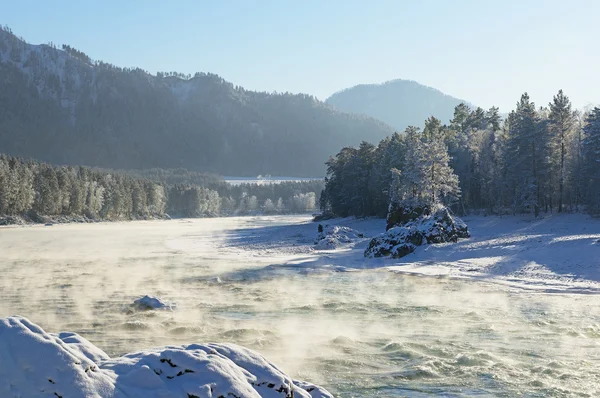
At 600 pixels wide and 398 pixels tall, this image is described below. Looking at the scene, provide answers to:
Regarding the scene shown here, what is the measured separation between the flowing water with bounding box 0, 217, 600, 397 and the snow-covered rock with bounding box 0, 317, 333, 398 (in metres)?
5.13

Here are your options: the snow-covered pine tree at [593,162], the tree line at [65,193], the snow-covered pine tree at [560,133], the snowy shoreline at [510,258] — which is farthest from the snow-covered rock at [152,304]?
the tree line at [65,193]

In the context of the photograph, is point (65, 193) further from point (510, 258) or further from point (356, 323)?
point (356, 323)

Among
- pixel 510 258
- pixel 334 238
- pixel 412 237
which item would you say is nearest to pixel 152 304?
pixel 510 258

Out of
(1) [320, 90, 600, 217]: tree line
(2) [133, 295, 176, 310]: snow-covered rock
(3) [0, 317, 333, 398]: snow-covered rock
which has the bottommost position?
(2) [133, 295, 176, 310]: snow-covered rock

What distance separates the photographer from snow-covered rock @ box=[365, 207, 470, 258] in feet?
150

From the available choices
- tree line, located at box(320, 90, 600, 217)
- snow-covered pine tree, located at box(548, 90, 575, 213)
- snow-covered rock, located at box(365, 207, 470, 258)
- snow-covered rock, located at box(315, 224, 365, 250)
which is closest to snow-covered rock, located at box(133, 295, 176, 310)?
snow-covered rock, located at box(365, 207, 470, 258)

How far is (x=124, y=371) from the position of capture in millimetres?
7438

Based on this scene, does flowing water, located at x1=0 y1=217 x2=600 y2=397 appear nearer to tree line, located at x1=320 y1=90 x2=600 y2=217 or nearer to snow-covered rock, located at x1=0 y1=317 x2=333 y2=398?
snow-covered rock, located at x1=0 y1=317 x2=333 y2=398

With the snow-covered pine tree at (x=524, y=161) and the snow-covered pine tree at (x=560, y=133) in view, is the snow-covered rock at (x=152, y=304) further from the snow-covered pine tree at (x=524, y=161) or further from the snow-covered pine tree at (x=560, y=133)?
the snow-covered pine tree at (x=560, y=133)

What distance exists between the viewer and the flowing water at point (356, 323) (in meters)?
Answer: 14.0

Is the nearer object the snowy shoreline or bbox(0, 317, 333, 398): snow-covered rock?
bbox(0, 317, 333, 398): snow-covered rock

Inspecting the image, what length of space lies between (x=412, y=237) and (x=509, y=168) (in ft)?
96.1

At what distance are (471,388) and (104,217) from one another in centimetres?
15824

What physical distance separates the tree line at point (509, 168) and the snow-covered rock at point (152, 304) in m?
42.8
